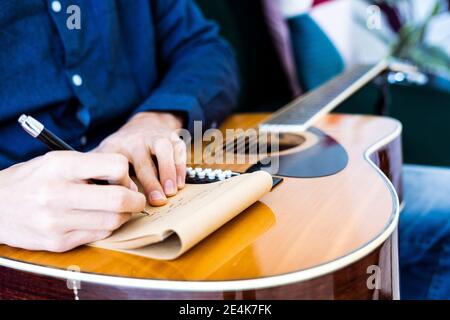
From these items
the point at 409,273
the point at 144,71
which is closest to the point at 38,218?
the point at 144,71

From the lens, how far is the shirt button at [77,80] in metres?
0.79

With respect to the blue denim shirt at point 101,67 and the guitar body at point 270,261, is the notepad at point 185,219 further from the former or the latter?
the blue denim shirt at point 101,67

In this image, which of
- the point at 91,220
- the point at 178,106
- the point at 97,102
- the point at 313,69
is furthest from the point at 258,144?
the point at 313,69

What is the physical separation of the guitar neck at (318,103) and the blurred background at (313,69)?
0.28ft

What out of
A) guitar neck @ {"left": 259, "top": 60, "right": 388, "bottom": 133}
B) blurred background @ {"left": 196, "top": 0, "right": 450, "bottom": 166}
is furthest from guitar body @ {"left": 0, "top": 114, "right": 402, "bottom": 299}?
blurred background @ {"left": 196, "top": 0, "right": 450, "bottom": 166}

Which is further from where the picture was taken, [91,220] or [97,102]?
[97,102]

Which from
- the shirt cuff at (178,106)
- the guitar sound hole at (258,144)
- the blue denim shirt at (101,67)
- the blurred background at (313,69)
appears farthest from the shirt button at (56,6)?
the blurred background at (313,69)

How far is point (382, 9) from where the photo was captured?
2090 millimetres

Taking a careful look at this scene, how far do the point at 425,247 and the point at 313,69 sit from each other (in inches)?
28.1

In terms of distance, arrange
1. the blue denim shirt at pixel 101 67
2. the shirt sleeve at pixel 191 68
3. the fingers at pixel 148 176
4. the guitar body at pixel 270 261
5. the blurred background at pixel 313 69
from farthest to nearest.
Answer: the blurred background at pixel 313 69 → the shirt sleeve at pixel 191 68 → the blue denim shirt at pixel 101 67 → the fingers at pixel 148 176 → the guitar body at pixel 270 261

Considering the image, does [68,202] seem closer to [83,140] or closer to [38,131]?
Result: [38,131]

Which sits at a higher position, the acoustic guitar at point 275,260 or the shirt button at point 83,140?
the acoustic guitar at point 275,260

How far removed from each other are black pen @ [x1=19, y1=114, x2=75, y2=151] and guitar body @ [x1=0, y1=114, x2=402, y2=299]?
118 millimetres

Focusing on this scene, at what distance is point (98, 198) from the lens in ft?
1.60
